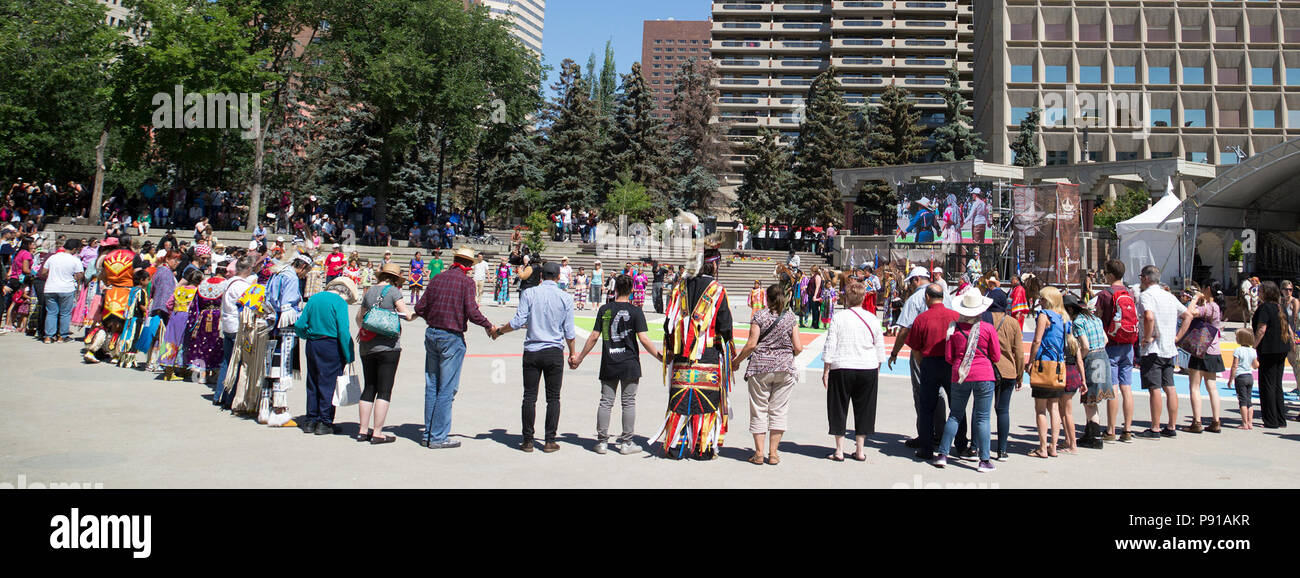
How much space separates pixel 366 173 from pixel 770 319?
4489 centimetres

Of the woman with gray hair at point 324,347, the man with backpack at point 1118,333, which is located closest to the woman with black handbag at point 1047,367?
the man with backpack at point 1118,333

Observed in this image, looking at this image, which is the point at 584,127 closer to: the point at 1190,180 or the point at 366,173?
the point at 366,173

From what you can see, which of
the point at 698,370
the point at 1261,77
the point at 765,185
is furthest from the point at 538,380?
the point at 1261,77

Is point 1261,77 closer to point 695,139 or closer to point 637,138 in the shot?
point 695,139

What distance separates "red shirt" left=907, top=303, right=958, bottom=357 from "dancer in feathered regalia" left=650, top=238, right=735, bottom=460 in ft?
5.79

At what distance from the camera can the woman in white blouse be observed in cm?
729

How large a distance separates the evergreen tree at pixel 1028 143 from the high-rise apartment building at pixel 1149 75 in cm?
232

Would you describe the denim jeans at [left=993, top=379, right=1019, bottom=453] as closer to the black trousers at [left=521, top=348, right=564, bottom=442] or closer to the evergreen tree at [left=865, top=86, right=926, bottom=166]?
the black trousers at [left=521, top=348, right=564, bottom=442]

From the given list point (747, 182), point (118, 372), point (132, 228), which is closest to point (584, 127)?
point (747, 182)

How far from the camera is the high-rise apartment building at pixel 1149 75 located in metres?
65.3

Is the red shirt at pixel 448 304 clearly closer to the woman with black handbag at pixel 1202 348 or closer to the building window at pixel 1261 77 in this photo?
the woman with black handbag at pixel 1202 348

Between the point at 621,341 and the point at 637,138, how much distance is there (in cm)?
5253

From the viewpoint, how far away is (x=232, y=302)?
9141 mm

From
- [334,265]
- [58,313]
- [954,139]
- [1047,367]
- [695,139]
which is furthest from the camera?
[695,139]
